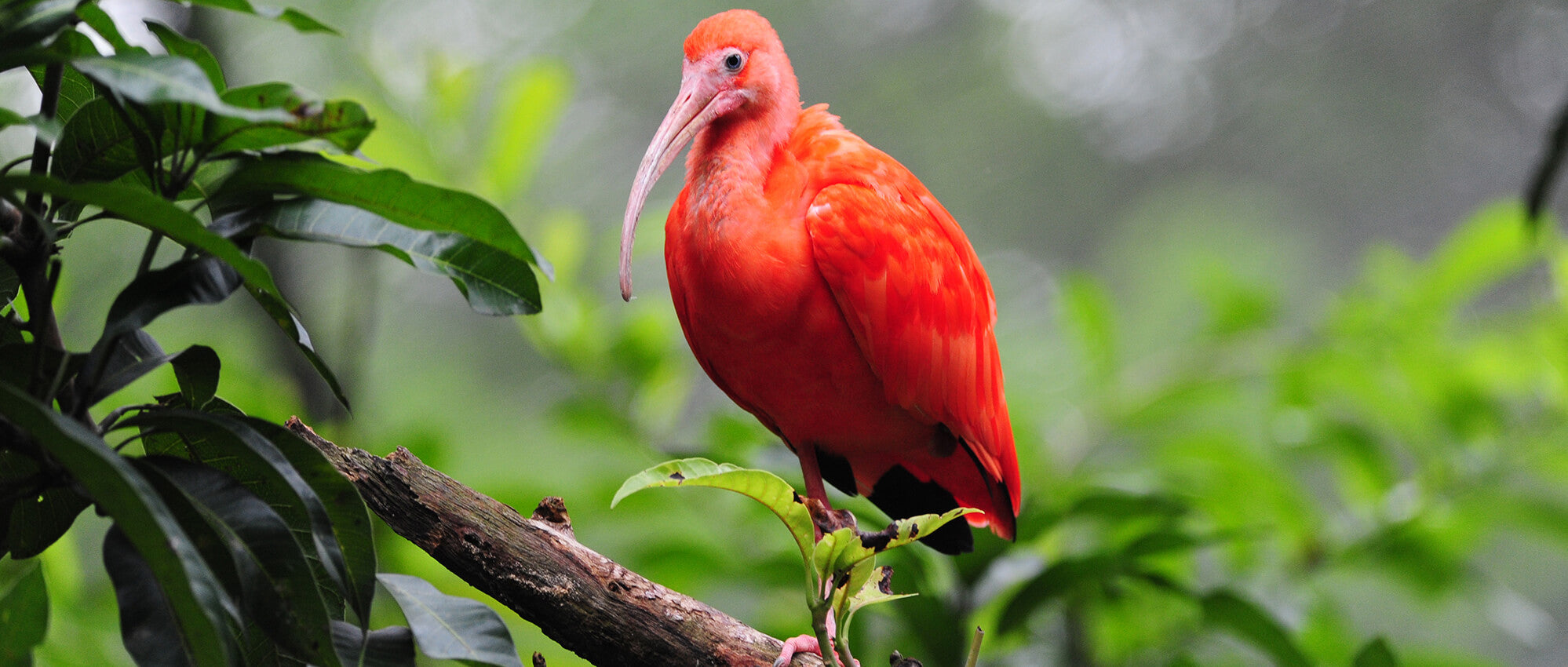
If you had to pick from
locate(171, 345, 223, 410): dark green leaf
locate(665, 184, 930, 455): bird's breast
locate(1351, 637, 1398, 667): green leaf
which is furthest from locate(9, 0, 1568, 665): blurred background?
locate(171, 345, 223, 410): dark green leaf

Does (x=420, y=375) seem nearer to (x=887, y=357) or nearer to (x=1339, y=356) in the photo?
(x=887, y=357)

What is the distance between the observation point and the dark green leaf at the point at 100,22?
972 mm

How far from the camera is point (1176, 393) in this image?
8.83 feet

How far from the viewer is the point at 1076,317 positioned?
2.63 m

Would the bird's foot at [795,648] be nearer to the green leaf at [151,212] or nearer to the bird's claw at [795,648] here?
the bird's claw at [795,648]

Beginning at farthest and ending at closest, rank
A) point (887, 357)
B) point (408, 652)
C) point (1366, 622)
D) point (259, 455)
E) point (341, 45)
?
1. point (1366, 622)
2. point (341, 45)
3. point (887, 357)
4. point (408, 652)
5. point (259, 455)

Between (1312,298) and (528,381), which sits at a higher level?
(1312,298)

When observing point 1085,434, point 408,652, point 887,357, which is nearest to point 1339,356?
point 1085,434

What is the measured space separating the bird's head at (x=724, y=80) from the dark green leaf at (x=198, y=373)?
82cm

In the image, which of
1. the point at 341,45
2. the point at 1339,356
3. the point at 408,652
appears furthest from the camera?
the point at 341,45

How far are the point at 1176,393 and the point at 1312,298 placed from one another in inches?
133

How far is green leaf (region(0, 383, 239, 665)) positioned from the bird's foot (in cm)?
76

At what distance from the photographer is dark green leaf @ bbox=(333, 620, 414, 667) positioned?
1.08m

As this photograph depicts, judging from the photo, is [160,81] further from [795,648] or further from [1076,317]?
[1076,317]
